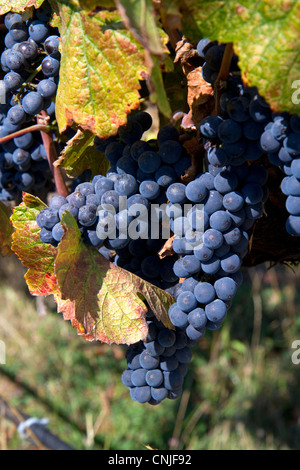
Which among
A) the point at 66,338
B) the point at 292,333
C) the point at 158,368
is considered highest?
the point at 158,368

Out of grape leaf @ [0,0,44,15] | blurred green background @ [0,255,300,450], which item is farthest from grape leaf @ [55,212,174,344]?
blurred green background @ [0,255,300,450]

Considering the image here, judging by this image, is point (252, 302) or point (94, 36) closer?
point (94, 36)

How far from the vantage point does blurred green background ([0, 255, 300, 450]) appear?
279 cm

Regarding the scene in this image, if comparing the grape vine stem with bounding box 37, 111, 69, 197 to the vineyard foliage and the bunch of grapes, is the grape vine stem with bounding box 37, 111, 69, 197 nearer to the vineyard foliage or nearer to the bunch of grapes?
the vineyard foliage

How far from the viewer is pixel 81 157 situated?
36.0 inches

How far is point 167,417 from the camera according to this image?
9.60 feet

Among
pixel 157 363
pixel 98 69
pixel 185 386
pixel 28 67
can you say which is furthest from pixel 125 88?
pixel 185 386

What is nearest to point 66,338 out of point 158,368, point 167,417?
point 167,417

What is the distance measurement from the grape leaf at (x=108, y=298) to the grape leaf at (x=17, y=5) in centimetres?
41

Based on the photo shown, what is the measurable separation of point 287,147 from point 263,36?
145 mm

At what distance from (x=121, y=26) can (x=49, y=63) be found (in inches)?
8.4

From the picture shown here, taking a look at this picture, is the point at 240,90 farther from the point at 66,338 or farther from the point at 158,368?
the point at 66,338

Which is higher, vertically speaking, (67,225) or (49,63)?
(49,63)

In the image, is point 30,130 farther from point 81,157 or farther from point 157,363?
point 157,363
